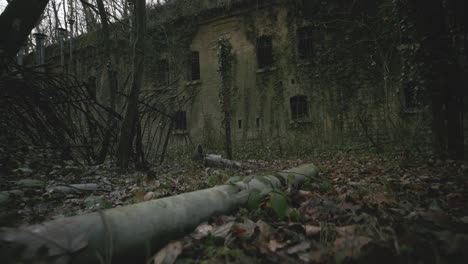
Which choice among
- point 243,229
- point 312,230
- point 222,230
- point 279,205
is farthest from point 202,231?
point 312,230

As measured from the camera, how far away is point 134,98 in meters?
5.88

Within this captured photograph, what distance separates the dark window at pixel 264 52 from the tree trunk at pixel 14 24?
35.5 ft

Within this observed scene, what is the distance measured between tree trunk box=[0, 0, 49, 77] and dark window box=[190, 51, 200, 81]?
11.7 meters

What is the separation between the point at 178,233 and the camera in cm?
167

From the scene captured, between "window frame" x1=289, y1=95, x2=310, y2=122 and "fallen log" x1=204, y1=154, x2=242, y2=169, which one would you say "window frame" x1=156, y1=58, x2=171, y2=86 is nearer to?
"window frame" x1=289, y1=95, x2=310, y2=122

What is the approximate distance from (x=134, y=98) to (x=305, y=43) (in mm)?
9053

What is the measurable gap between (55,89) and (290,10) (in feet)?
34.5

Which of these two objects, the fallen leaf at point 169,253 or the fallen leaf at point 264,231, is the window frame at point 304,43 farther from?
the fallen leaf at point 169,253

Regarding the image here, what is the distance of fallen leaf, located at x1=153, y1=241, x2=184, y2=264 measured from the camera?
138cm

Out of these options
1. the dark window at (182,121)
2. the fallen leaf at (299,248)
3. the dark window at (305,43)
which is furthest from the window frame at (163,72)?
the fallen leaf at (299,248)

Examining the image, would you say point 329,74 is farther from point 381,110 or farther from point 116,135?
point 116,135

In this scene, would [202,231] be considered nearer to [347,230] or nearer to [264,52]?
[347,230]

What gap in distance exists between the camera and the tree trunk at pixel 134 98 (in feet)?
19.0

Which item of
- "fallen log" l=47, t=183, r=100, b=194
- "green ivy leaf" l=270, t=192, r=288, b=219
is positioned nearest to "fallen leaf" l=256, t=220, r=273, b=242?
"green ivy leaf" l=270, t=192, r=288, b=219
